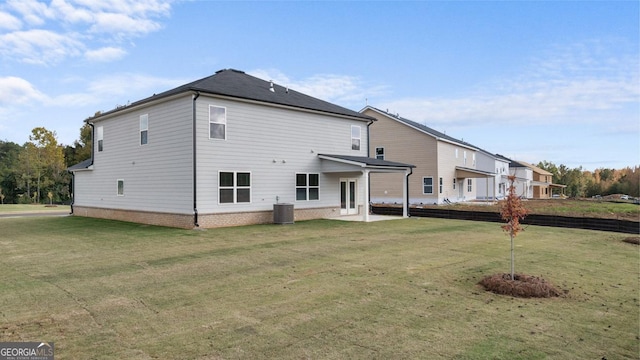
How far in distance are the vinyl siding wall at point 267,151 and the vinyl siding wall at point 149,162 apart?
0.73 metres

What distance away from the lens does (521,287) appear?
21.5 feet

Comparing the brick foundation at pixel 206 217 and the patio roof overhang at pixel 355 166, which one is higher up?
the patio roof overhang at pixel 355 166

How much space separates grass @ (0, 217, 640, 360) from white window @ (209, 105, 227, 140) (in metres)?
5.80

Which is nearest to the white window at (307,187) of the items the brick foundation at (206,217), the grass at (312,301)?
the brick foundation at (206,217)

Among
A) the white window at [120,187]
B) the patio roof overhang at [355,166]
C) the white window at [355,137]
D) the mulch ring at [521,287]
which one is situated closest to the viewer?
the mulch ring at [521,287]

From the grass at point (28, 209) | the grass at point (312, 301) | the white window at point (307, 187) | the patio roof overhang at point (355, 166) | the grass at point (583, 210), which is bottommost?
the grass at point (312, 301)

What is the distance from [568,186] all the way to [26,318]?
90.7m

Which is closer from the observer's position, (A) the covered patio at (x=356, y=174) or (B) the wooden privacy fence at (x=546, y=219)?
(B) the wooden privacy fence at (x=546, y=219)

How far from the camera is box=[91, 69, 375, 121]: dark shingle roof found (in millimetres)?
16469

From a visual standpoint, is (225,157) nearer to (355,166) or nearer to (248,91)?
(248,91)

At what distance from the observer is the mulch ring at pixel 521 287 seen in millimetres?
6430

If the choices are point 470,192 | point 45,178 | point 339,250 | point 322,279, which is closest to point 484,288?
point 322,279

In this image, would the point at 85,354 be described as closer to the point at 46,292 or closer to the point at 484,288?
the point at 46,292

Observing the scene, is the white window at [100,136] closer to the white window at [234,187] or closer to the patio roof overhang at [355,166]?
the white window at [234,187]
